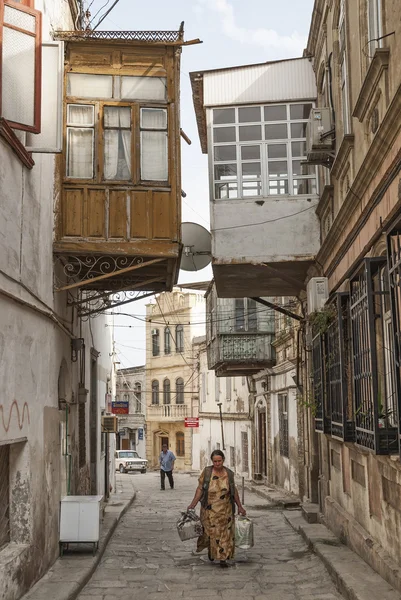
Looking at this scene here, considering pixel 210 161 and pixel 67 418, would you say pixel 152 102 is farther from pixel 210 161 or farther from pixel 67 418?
pixel 67 418

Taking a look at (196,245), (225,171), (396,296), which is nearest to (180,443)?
(196,245)

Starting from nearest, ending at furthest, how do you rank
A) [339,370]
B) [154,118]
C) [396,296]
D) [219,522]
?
[396,296], [219,522], [339,370], [154,118]

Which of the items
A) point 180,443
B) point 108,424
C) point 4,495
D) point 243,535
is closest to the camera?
point 4,495

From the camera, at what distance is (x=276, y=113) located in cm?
1387

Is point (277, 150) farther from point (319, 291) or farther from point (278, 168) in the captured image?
point (319, 291)

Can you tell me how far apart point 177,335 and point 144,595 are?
40836mm

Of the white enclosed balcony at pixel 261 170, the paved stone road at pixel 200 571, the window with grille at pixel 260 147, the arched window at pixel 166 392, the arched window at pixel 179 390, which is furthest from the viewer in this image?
the arched window at pixel 166 392

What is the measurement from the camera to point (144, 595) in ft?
28.4

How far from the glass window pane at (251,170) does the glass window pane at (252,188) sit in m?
0.17

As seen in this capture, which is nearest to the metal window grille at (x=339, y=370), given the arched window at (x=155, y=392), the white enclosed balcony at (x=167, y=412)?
the white enclosed balcony at (x=167, y=412)

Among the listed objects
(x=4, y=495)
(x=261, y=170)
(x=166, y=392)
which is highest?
(x=261, y=170)

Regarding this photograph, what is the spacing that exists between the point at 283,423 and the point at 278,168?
9.79m

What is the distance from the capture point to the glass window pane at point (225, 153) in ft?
45.5

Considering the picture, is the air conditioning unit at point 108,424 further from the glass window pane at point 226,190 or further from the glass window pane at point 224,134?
the glass window pane at point 224,134
